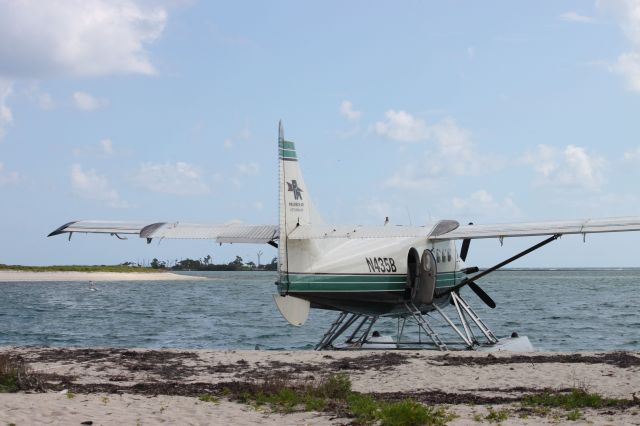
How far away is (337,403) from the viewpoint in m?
8.92

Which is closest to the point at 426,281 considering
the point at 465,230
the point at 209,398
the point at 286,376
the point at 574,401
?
the point at 465,230

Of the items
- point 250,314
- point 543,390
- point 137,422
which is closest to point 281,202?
point 543,390

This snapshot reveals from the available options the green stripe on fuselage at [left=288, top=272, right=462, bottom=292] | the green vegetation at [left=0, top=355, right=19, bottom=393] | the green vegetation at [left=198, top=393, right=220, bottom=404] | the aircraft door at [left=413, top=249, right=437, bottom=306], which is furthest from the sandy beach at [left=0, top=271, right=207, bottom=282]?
the green vegetation at [left=198, top=393, right=220, bottom=404]

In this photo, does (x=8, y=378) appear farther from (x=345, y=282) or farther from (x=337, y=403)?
(x=345, y=282)

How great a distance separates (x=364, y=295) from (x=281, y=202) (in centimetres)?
289

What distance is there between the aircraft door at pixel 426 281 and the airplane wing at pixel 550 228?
22.1 inches

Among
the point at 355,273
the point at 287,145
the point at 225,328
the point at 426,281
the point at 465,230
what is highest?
the point at 287,145

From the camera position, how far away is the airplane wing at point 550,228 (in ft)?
55.0

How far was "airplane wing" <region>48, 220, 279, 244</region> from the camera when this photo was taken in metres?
16.0

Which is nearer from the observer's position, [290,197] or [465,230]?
[290,197]

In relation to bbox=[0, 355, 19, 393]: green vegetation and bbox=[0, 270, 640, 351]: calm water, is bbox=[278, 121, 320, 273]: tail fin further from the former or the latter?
bbox=[0, 270, 640, 351]: calm water

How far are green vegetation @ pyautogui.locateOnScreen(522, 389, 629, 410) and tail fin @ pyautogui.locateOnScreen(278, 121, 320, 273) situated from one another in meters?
6.05

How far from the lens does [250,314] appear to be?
36.8 metres

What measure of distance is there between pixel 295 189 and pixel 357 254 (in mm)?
2193
